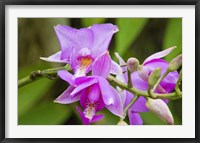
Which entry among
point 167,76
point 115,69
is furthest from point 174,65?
point 115,69

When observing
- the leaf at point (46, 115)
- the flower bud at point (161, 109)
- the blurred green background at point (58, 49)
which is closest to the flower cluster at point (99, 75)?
the flower bud at point (161, 109)

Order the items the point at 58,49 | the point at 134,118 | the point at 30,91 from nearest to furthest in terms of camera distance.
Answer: the point at 134,118
the point at 58,49
the point at 30,91

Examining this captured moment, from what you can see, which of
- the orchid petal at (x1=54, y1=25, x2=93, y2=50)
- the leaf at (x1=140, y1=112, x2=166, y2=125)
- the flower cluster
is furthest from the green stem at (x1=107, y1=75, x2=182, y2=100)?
the leaf at (x1=140, y1=112, x2=166, y2=125)

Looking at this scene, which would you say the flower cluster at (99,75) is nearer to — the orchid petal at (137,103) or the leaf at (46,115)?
the orchid petal at (137,103)

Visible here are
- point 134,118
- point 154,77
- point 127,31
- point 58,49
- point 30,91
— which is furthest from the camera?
point 30,91

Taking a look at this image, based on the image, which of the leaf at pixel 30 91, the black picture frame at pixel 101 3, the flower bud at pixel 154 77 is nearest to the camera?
the flower bud at pixel 154 77

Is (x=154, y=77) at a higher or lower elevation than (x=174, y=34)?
lower

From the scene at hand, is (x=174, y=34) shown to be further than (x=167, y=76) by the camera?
Yes

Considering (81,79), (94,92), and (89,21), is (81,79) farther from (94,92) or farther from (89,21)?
(89,21)
